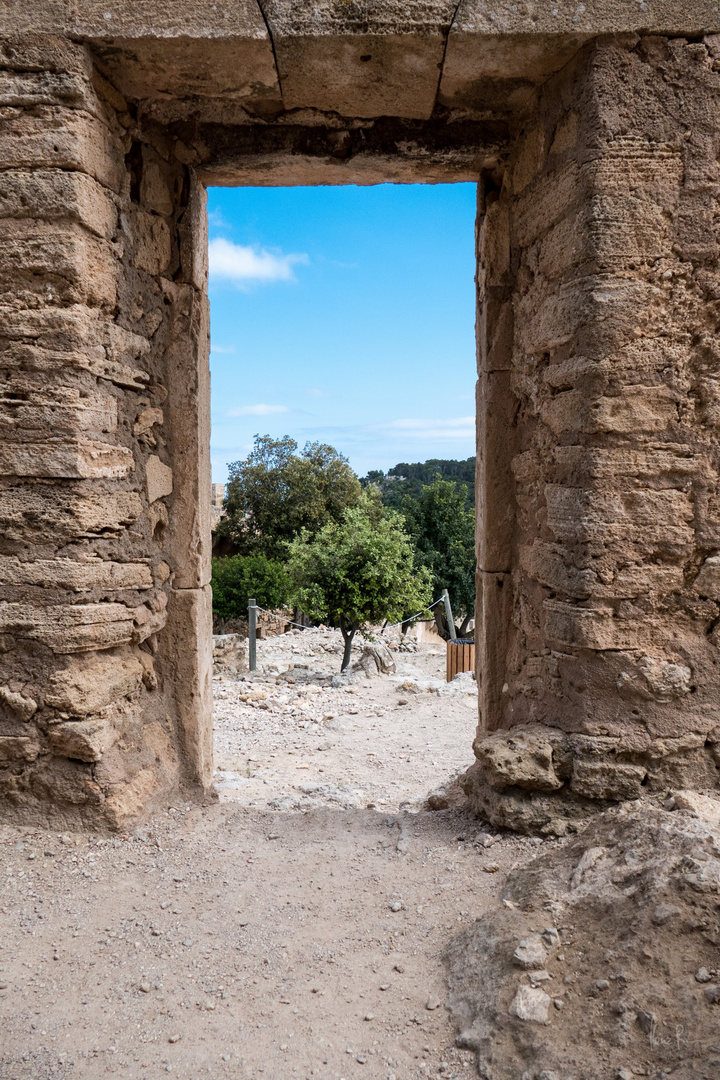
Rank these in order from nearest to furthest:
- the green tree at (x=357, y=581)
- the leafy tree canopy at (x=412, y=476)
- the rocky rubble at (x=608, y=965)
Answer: the rocky rubble at (x=608, y=965) → the green tree at (x=357, y=581) → the leafy tree canopy at (x=412, y=476)

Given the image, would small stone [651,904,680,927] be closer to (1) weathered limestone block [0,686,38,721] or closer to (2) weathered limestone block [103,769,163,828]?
(2) weathered limestone block [103,769,163,828]

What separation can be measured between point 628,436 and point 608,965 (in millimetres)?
1774

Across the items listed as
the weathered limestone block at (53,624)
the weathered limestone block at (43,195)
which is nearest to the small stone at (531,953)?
the weathered limestone block at (53,624)

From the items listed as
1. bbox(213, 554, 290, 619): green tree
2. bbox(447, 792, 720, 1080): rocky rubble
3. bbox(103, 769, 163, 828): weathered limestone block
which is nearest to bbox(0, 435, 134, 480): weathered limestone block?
bbox(103, 769, 163, 828): weathered limestone block

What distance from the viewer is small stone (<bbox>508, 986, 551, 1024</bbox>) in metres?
1.81

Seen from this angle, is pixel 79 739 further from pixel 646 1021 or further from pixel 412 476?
pixel 412 476

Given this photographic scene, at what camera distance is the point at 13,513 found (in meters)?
2.75

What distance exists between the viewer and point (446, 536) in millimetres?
21234

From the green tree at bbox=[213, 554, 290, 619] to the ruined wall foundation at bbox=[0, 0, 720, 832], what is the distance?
43.0 ft

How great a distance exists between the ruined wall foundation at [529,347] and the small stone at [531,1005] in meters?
0.96

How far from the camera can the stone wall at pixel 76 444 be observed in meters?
2.67

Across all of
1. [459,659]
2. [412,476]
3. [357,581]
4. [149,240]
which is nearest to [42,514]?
[149,240]

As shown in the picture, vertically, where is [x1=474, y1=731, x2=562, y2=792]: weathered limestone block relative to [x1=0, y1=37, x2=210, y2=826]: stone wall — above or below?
below

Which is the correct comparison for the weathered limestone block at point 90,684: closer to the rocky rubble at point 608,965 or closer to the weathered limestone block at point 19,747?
the weathered limestone block at point 19,747
